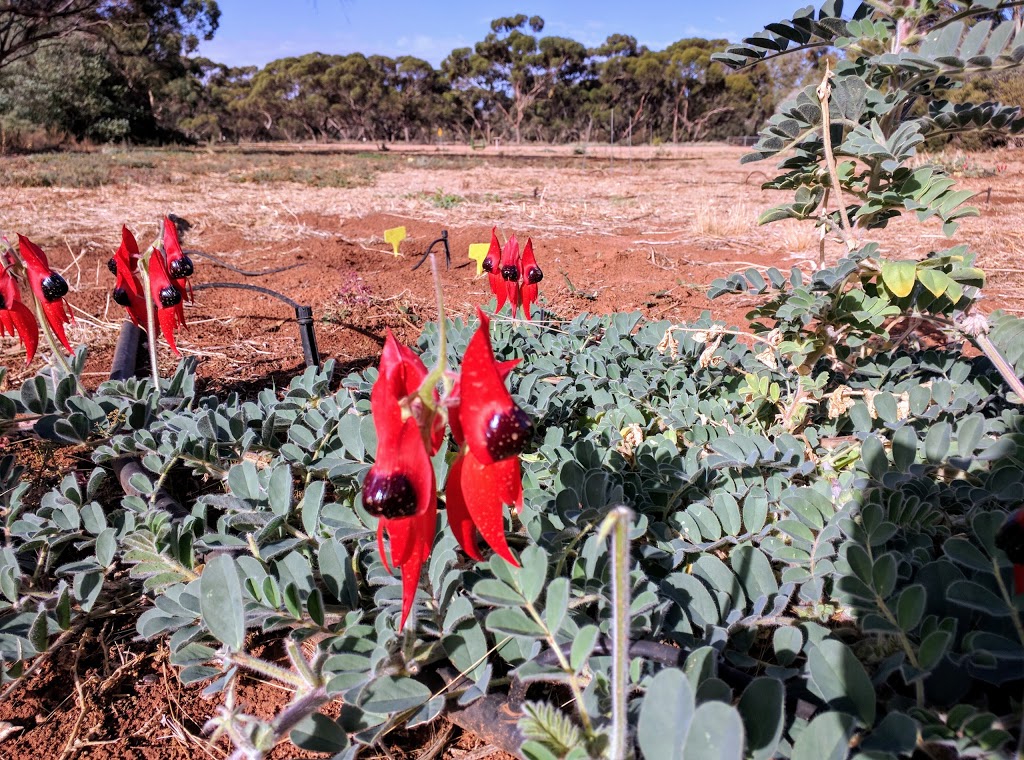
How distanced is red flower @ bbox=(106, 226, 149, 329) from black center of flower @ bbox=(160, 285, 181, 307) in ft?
0.29

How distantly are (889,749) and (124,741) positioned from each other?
3.06 ft

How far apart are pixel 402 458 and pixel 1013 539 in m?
0.47

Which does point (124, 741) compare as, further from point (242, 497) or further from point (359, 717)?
point (359, 717)

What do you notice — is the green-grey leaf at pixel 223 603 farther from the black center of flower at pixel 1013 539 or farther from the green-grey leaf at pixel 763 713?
the black center of flower at pixel 1013 539

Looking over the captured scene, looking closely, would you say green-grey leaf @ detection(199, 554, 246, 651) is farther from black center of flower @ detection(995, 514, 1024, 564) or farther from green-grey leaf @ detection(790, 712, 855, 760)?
black center of flower @ detection(995, 514, 1024, 564)

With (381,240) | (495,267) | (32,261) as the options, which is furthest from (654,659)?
(381,240)

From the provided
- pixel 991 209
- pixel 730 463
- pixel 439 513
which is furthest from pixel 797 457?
pixel 991 209

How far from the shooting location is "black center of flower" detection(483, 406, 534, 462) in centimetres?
55

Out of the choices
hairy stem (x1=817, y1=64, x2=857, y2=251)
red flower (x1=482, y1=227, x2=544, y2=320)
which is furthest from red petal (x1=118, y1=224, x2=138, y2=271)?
hairy stem (x1=817, y1=64, x2=857, y2=251)

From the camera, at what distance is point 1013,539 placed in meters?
0.49

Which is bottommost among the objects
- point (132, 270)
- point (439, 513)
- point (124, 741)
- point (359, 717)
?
point (124, 741)

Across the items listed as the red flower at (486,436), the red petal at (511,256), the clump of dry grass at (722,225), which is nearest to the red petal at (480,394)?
the red flower at (486,436)

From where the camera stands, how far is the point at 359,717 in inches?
26.8

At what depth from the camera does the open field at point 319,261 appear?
0.95 meters
